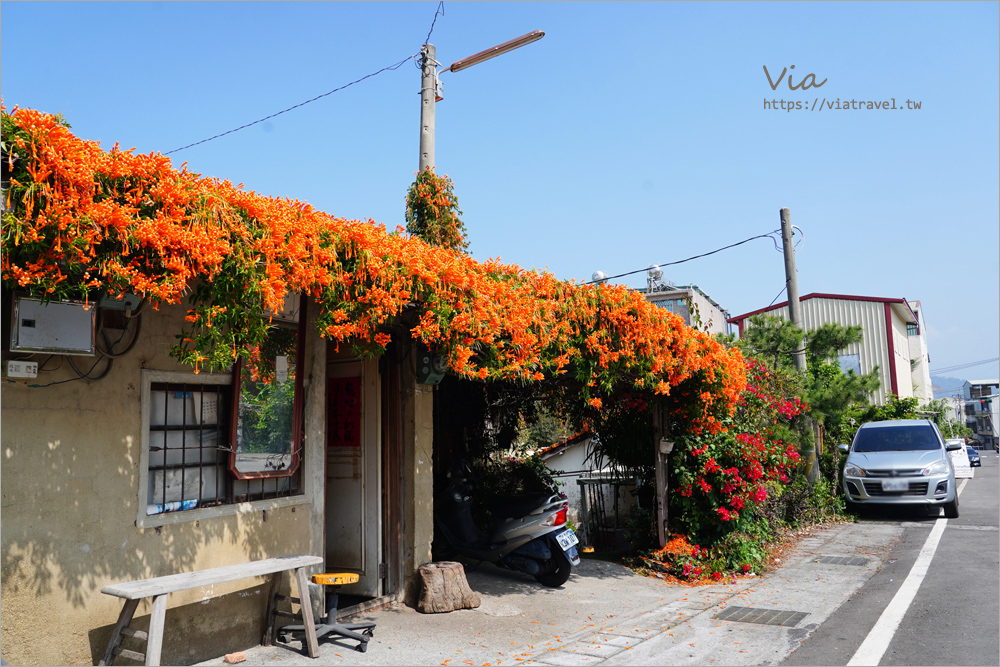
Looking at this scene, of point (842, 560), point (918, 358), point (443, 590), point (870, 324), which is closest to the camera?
point (443, 590)

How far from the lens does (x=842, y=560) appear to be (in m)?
9.70

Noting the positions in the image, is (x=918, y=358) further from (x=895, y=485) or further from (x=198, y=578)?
(x=198, y=578)

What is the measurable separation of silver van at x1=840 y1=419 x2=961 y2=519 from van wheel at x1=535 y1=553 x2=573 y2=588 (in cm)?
802

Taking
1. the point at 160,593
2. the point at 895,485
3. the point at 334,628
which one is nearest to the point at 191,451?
the point at 160,593

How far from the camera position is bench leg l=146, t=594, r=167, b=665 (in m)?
4.32

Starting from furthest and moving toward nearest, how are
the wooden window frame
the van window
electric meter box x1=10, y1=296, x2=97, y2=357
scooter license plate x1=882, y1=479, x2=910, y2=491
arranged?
the van window
scooter license plate x1=882, y1=479, x2=910, y2=491
the wooden window frame
electric meter box x1=10, y1=296, x2=97, y2=357

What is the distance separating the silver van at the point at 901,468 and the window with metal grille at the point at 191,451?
11520 millimetres

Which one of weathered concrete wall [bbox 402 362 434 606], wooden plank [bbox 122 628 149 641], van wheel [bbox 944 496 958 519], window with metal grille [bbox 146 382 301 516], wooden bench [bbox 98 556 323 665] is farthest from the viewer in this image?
van wheel [bbox 944 496 958 519]

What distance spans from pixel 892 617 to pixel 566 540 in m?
3.12

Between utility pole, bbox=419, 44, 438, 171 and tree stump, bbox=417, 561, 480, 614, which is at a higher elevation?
utility pole, bbox=419, 44, 438, 171

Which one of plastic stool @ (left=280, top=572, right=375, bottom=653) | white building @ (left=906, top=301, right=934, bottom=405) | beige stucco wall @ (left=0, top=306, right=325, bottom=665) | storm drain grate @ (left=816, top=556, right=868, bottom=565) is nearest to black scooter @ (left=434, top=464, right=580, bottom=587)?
plastic stool @ (left=280, top=572, right=375, bottom=653)

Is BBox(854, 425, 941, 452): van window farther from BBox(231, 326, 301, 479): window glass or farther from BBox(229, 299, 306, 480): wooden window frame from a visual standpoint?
BBox(231, 326, 301, 479): window glass

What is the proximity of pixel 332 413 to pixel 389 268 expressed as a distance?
306 centimetres

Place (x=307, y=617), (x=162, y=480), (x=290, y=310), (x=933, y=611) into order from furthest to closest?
1. (x=933, y=611)
2. (x=290, y=310)
3. (x=307, y=617)
4. (x=162, y=480)
